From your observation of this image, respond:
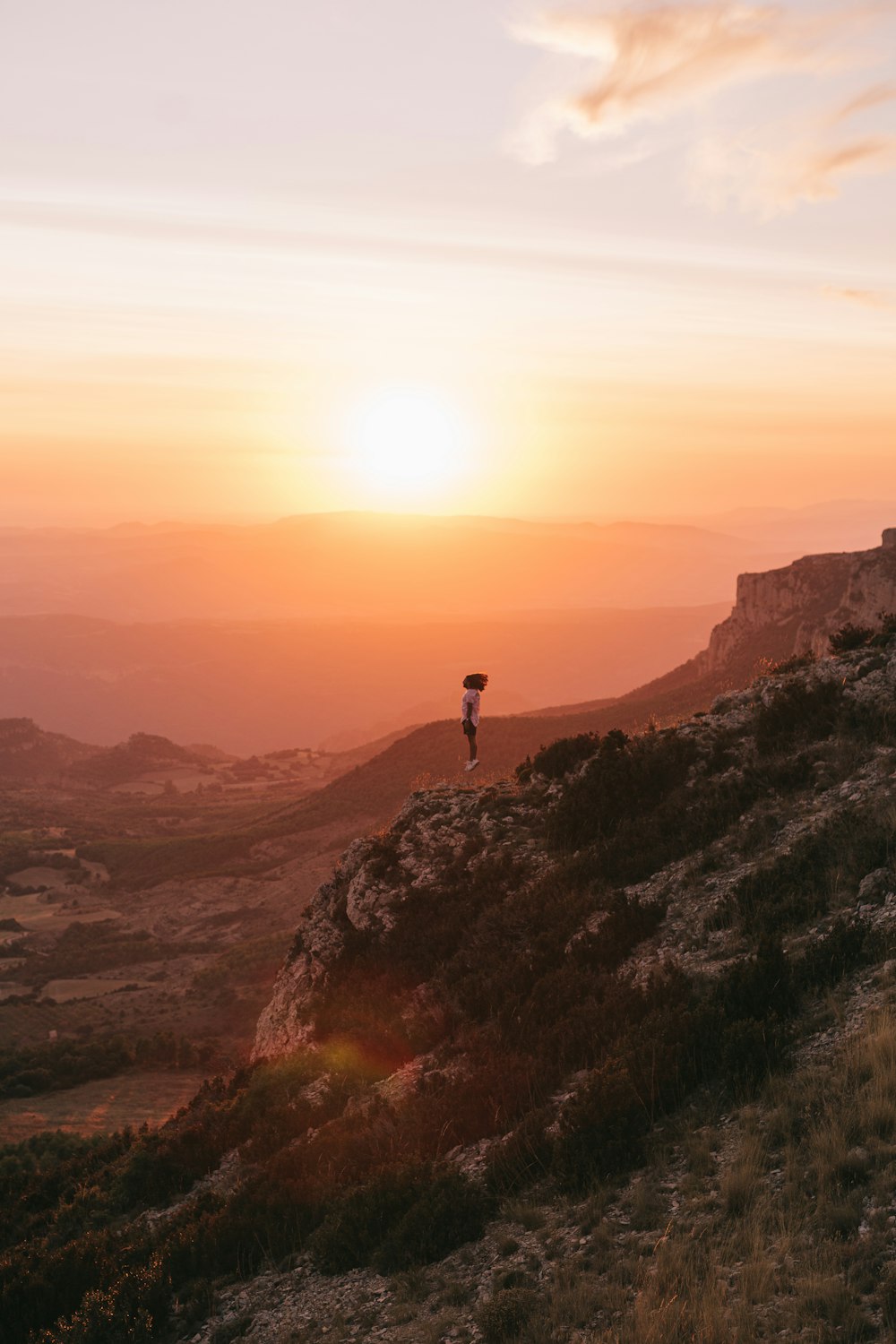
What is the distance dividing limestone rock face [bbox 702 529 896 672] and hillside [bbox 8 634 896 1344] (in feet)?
155

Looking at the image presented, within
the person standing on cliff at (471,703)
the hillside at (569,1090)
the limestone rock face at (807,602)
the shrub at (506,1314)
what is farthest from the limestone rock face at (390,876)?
the limestone rock face at (807,602)

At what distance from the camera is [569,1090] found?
1166 centimetres

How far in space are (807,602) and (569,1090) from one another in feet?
228

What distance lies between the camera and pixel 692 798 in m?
17.6

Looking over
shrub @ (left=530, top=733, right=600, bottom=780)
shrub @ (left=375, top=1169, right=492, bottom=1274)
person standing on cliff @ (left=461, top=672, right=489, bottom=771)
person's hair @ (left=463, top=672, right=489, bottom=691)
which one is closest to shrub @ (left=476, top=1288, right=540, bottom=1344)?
shrub @ (left=375, top=1169, right=492, bottom=1274)

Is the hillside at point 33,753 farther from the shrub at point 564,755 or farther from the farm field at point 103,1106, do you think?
the shrub at point 564,755

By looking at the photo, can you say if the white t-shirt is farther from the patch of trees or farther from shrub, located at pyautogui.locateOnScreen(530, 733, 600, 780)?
the patch of trees

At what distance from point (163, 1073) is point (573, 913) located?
31730 mm

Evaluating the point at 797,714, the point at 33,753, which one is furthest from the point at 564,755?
the point at 33,753

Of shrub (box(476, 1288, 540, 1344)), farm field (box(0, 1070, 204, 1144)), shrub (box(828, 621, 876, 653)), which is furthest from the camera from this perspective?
farm field (box(0, 1070, 204, 1144))

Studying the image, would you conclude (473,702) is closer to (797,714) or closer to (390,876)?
(390,876)

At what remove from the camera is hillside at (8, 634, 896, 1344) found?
8164mm

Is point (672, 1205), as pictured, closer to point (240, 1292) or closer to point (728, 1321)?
point (728, 1321)

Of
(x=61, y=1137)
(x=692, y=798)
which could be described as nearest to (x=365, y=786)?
(x=61, y=1137)
